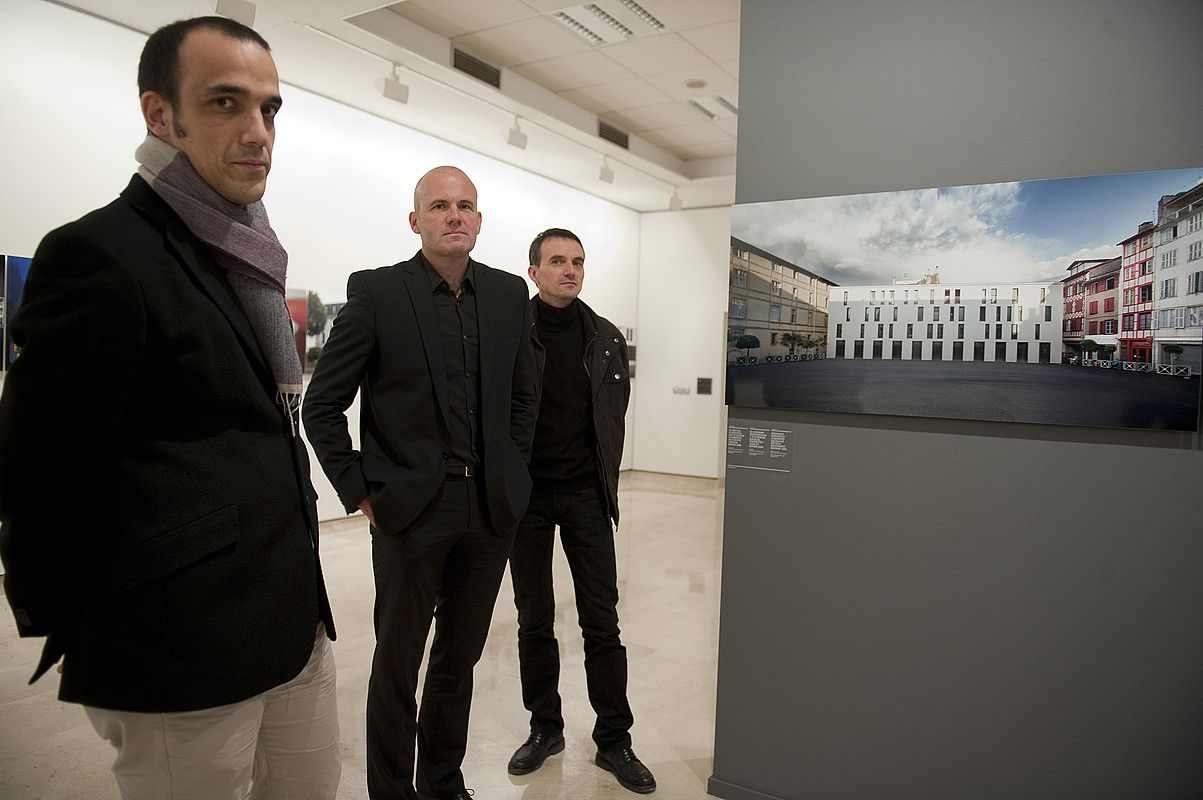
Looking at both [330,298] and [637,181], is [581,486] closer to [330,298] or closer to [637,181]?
[330,298]

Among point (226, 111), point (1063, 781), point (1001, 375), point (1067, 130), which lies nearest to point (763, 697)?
point (1063, 781)

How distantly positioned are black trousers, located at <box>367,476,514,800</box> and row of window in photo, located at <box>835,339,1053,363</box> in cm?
122

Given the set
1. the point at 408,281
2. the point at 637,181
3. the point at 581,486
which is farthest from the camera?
the point at 637,181

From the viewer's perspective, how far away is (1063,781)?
2359 millimetres

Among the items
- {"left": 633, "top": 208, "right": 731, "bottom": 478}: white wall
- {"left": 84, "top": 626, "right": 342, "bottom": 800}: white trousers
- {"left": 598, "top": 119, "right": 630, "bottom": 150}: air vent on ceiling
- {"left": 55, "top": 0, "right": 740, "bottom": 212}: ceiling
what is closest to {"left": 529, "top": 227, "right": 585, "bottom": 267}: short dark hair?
{"left": 84, "top": 626, "right": 342, "bottom": 800}: white trousers

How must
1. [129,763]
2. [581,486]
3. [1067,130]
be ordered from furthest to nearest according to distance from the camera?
[581,486] < [1067,130] < [129,763]

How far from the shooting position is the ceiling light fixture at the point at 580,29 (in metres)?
6.10

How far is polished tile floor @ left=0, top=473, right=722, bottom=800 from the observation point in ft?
9.60

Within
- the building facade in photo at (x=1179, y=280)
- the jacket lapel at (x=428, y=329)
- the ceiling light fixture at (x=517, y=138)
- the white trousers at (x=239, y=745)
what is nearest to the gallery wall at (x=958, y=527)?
the building facade in photo at (x=1179, y=280)

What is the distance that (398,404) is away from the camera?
2.41 meters

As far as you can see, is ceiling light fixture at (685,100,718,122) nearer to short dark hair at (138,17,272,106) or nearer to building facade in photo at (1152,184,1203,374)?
building facade in photo at (1152,184,1203,374)

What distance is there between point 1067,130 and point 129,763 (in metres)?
2.61

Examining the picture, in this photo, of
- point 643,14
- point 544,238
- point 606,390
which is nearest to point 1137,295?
point 606,390

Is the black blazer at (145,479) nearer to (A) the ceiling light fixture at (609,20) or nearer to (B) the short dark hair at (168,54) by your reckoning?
(B) the short dark hair at (168,54)
